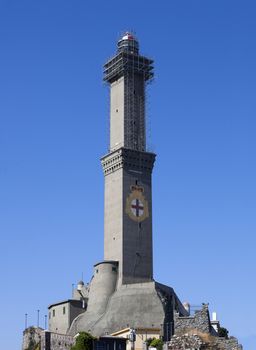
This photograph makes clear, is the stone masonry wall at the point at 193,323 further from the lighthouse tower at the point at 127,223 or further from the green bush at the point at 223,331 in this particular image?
the green bush at the point at 223,331

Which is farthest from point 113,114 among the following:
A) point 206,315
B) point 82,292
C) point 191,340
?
point 191,340

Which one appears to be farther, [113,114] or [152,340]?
[113,114]

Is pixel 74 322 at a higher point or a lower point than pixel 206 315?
higher

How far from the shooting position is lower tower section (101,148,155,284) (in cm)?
11044

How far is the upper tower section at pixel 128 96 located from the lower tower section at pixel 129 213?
253 centimetres

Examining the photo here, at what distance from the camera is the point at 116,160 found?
115 meters

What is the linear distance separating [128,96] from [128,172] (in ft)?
40.2

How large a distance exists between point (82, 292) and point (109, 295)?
11681 millimetres

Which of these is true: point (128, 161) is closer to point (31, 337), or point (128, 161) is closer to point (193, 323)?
point (31, 337)

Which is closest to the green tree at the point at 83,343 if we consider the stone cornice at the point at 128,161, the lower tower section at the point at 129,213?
the lower tower section at the point at 129,213

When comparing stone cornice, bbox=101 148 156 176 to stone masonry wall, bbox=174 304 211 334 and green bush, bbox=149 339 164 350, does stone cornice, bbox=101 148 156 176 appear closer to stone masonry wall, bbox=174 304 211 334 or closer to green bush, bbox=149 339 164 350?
green bush, bbox=149 339 164 350

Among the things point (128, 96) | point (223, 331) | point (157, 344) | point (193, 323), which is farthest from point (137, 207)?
point (193, 323)

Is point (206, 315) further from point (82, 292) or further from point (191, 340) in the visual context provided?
point (82, 292)

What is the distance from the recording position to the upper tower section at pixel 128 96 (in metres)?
118
